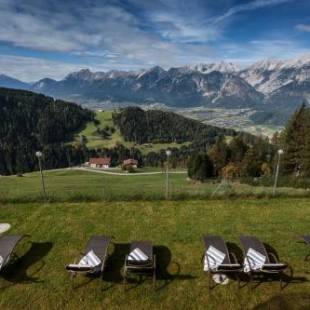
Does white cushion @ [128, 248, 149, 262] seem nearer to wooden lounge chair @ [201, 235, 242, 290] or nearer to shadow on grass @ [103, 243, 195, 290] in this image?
shadow on grass @ [103, 243, 195, 290]

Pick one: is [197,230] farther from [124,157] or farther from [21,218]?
[124,157]

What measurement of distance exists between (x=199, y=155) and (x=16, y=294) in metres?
53.6

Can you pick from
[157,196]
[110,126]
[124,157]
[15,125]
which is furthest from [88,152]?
[157,196]

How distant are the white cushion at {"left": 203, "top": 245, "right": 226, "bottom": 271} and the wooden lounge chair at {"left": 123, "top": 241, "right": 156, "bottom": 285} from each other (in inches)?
62.7

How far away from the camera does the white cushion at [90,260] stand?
8741mm

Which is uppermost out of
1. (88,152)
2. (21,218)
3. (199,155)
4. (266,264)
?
(266,264)

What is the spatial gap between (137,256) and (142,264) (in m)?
0.70

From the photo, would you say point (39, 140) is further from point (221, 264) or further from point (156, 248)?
point (221, 264)

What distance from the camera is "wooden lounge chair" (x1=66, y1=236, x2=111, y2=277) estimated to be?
26.8ft

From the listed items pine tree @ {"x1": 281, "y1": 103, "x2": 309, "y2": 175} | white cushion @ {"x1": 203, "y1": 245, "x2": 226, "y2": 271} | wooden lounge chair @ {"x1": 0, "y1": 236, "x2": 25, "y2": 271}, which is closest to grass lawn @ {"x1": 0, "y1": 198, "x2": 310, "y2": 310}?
wooden lounge chair @ {"x1": 0, "y1": 236, "x2": 25, "y2": 271}

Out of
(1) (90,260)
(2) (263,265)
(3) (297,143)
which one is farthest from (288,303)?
(3) (297,143)

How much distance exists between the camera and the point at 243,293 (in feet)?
27.2

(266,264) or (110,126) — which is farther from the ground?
(266,264)

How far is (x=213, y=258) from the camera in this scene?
30.0 ft
